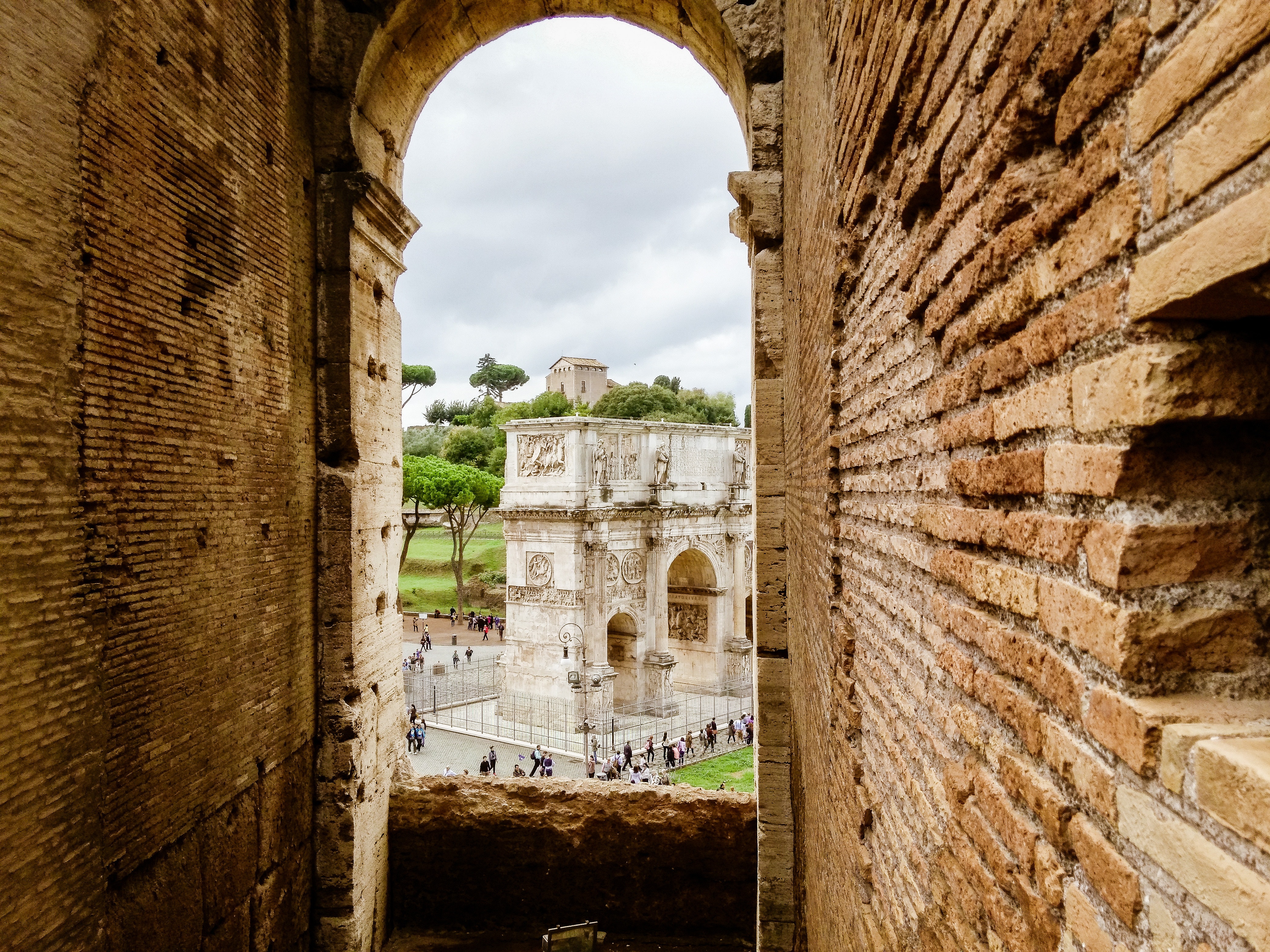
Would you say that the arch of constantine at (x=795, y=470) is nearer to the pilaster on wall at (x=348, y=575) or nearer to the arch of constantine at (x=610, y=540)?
the pilaster on wall at (x=348, y=575)

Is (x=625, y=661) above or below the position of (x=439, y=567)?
below

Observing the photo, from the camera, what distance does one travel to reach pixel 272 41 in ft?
17.4

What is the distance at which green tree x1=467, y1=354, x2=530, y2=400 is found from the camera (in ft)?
238

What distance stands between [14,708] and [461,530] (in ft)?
86.6

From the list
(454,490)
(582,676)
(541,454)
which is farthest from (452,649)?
(541,454)

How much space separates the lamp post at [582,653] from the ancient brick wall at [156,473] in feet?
43.3

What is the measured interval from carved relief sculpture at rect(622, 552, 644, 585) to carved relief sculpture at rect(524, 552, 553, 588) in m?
1.89

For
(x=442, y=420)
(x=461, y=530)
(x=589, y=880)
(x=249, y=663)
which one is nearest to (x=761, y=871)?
(x=589, y=880)

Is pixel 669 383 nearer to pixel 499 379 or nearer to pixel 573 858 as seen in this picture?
pixel 499 379

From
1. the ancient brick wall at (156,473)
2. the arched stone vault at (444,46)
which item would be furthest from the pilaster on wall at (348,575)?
the arched stone vault at (444,46)

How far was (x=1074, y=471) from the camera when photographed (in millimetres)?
1100

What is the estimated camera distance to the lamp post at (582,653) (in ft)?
61.1

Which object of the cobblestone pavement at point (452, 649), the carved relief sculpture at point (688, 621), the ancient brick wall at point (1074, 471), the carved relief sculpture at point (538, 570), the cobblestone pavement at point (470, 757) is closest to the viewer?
the ancient brick wall at point (1074, 471)

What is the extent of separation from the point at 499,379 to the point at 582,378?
325 inches
